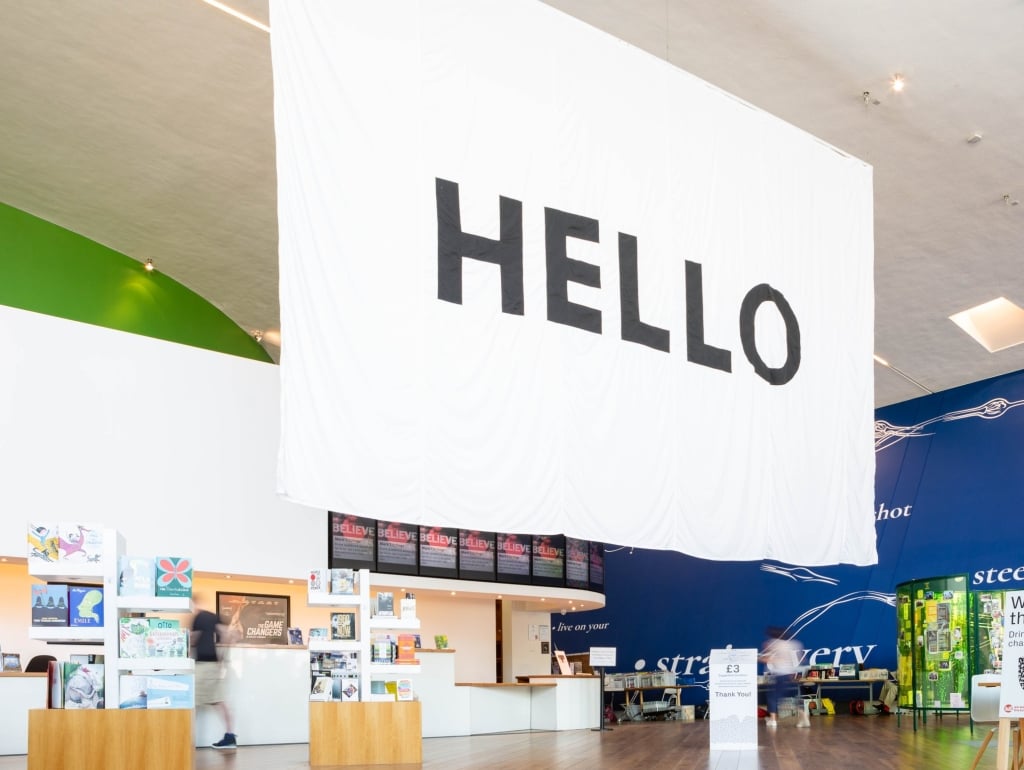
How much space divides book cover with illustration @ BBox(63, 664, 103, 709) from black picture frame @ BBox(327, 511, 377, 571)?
6247 mm

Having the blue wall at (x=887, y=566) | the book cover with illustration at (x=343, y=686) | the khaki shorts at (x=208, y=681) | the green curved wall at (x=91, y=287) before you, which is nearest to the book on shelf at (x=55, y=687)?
the book cover with illustration at (x=343, y=686)

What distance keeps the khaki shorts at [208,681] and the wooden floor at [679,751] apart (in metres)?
0.50

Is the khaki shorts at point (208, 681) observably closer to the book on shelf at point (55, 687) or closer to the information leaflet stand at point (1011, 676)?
the book on shelf at point (55, 687)

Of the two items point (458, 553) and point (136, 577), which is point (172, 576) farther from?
point (458, 553)

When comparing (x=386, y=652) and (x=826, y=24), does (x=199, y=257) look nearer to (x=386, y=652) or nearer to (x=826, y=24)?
(x=386, y=652)

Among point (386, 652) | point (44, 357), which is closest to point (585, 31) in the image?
point (386, 652)

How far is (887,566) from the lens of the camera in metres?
17.8

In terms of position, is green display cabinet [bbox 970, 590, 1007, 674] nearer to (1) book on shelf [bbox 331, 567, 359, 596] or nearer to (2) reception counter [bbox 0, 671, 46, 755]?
(1) book on shelf [bbox 331, 567, 359, 596]

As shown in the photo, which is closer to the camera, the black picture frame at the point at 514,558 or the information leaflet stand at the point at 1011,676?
the information leaflet stand at the point at 1011,676

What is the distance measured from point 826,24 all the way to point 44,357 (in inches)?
324

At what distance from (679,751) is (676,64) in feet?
22.6

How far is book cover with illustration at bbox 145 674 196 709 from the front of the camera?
6379 mm

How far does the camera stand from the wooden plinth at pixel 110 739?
616cm

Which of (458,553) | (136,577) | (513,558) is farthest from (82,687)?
(513,558)
